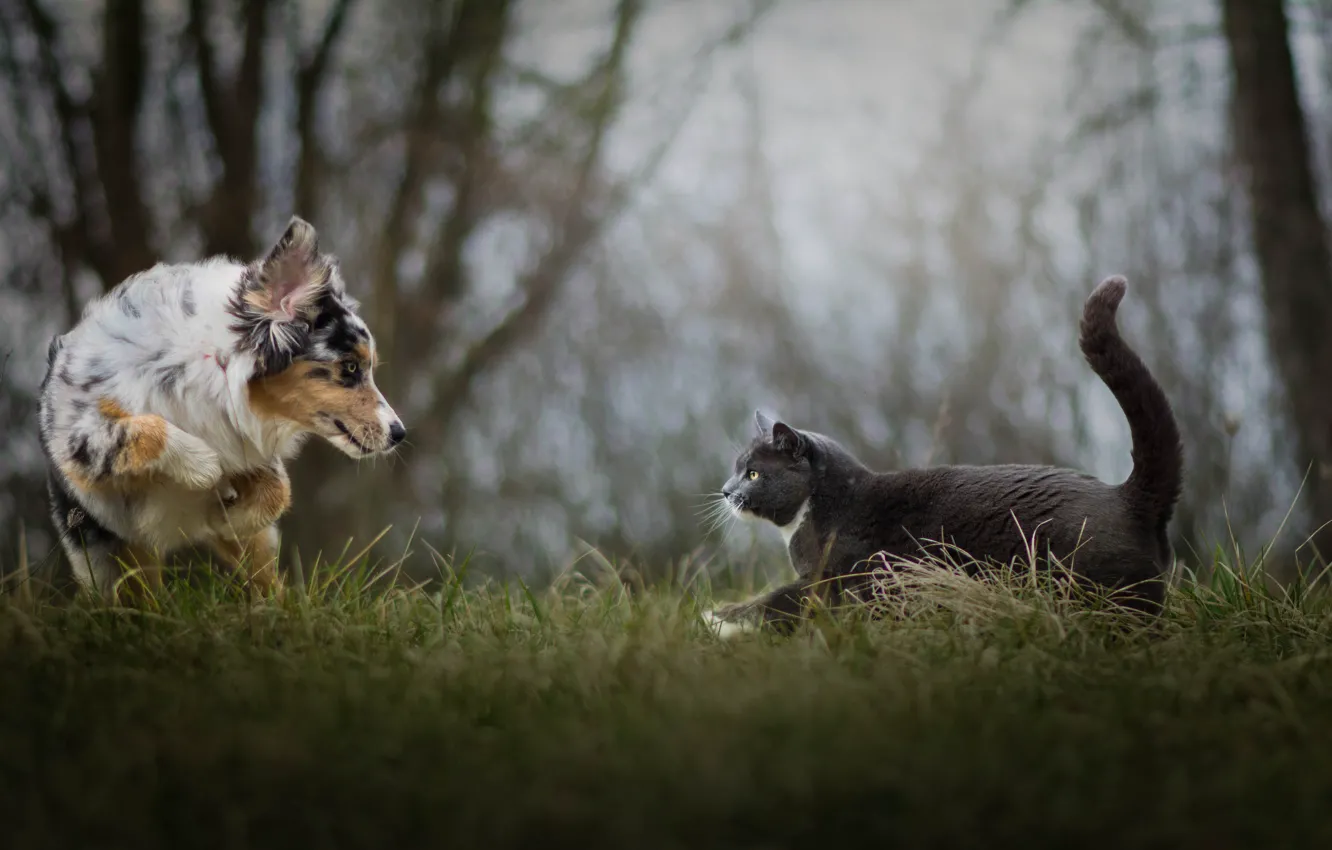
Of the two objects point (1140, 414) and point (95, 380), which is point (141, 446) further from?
point (1140, 414)

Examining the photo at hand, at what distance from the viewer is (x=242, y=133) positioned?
7.45m

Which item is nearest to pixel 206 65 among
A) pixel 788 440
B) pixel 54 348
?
pixel 54 348

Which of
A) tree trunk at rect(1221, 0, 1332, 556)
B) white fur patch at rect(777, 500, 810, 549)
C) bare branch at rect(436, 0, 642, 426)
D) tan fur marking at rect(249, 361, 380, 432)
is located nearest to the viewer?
tan fur marking at rect(249, 361, 380, 432)

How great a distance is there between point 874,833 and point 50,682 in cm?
211

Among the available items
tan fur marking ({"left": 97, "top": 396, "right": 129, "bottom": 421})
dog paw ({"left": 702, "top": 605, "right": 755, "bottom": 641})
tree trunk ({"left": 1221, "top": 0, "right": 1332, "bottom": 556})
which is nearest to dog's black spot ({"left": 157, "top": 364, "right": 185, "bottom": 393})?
tan fur marking ({"left": 97, "top": 396, "right": 129, "bottom": 421})

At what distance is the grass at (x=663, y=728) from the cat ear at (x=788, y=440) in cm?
80

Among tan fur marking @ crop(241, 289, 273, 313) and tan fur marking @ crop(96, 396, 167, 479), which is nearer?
tan fur marking @ crop(96, 396, 167, 479)

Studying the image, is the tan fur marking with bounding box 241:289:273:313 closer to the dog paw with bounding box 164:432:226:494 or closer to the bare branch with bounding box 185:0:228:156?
the dog paw with bounding box 164:432:226:494

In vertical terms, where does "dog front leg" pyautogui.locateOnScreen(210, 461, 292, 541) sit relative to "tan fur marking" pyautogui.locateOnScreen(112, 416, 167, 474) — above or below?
below

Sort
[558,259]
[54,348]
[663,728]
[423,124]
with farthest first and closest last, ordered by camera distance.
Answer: [558,259] < [423,124] < [54,348] < [663,728]

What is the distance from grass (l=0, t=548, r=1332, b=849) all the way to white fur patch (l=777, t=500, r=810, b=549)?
0.67 meters

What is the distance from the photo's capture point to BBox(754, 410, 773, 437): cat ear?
4.25 m

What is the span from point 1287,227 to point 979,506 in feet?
11.9

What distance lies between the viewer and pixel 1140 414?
3.44 meters
